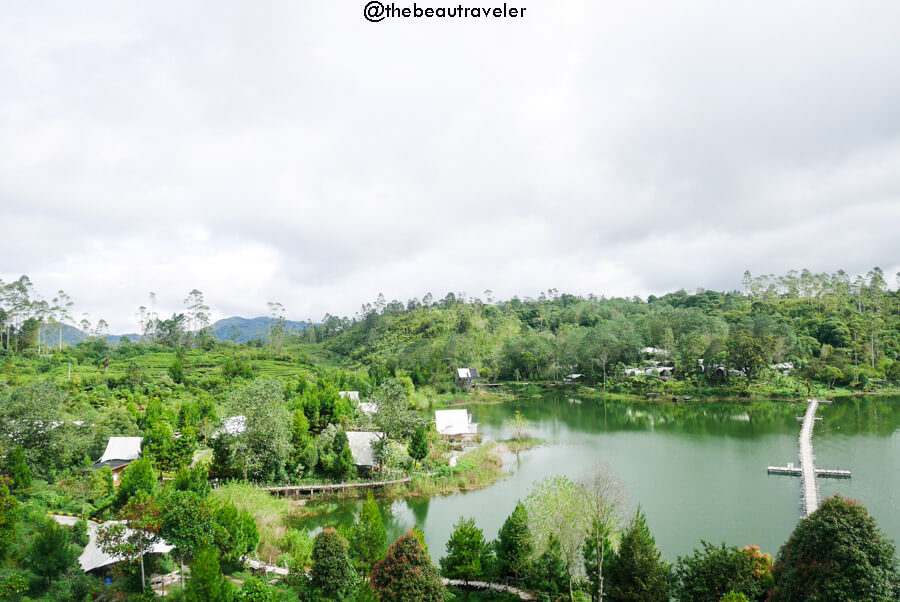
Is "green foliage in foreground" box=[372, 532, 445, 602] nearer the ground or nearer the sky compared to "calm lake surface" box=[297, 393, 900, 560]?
nearer the sky

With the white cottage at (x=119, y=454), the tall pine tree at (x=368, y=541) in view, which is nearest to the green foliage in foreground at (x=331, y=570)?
the tall pine tree at (x=368, y=541)

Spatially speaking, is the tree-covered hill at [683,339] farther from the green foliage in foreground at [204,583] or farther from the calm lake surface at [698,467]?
the green foliage in foreground at [204,583]

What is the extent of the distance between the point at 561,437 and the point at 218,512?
23.1 m

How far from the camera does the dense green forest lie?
1105cm

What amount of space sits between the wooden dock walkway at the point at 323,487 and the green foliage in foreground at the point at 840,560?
1604cm

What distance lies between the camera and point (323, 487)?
70.8ft

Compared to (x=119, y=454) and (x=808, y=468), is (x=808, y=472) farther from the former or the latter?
(x=119, y=454)

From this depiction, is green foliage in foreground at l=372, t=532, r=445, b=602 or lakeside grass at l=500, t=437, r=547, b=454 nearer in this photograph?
green foliage in foreground at l=372, t=532, r=445, b=602

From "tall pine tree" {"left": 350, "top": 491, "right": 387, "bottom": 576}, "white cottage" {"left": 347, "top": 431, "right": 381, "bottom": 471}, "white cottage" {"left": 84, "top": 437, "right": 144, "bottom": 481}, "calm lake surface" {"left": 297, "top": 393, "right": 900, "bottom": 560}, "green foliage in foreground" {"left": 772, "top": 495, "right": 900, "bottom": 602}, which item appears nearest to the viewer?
"green foliage in foreground" {"left": 772, "top": 495, "right": 900, "bottom": 602}

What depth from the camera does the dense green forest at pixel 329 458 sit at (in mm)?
11055

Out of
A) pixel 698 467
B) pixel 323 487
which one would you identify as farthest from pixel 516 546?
pixel 698 467

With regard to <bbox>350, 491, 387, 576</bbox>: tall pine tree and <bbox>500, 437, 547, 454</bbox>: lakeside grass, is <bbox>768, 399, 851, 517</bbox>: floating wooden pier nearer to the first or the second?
<bbox>500, 437, 547, 454</bbox>: lakeside grass

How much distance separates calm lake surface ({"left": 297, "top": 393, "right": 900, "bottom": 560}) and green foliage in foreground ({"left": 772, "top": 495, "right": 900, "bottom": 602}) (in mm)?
7336

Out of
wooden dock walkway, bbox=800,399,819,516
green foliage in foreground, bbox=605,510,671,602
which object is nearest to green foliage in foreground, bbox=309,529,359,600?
green foliage in foreground, bbox=605,510,671,602
